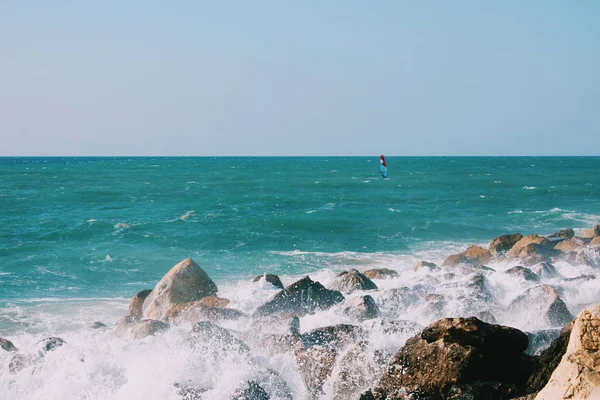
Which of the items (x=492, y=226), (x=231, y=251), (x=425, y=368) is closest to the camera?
(x=425, y=368)

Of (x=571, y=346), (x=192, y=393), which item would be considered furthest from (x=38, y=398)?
(x=571, y=346)

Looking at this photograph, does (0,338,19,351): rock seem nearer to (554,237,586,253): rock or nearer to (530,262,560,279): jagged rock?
(530,262,560,279): jagged rock

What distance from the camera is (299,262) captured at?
1047 inches

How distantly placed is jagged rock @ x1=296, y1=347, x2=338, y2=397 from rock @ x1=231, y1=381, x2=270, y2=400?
839 millimetres

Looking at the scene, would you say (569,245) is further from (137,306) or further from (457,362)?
(457,362)

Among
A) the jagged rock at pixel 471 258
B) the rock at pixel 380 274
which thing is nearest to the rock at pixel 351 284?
→ the rock at pixel 380 274

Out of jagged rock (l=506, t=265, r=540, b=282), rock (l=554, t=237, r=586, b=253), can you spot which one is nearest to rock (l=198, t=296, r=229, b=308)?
jagged rock (l=506, t=265, r=540, b=282)

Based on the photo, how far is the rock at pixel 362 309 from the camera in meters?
13.6

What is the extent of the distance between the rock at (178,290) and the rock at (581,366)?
40.6 ft

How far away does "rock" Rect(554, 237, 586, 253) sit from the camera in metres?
24.3

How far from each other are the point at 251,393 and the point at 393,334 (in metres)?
2.88

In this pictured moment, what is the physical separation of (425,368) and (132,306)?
11311 mm

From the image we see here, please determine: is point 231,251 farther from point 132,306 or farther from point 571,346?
point 571,346

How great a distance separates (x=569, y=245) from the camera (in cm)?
2458
